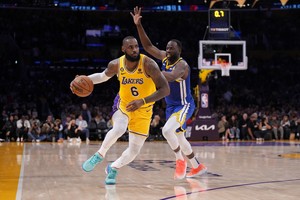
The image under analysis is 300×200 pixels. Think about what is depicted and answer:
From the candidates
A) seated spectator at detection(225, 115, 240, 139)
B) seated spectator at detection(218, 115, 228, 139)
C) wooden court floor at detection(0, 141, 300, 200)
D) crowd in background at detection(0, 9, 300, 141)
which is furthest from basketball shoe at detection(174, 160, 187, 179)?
crowd in background at detection(0, 9, 300, 141)

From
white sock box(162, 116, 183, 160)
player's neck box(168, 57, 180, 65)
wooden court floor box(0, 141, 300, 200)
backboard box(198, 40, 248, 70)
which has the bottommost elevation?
wooden court floor box(0, 141, 300, 200)

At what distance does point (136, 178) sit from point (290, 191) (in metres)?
2.16

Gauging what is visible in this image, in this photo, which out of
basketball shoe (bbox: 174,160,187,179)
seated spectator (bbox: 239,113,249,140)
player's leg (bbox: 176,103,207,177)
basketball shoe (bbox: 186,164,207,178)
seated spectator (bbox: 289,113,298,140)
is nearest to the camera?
basketball shoe (bbox: 174,160,187,179)

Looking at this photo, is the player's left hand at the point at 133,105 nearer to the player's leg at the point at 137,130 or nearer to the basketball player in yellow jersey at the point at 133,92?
the basketball player in yellow jersey at the point at 133,92

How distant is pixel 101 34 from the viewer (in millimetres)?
28141

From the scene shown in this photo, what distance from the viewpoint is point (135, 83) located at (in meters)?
6.59

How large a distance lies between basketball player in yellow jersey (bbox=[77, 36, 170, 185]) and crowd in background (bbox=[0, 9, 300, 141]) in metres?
14.4

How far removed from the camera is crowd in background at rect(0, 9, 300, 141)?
24.2 m

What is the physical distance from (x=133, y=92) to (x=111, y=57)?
20934mm

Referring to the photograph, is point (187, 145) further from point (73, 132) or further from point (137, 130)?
point (73, 132)

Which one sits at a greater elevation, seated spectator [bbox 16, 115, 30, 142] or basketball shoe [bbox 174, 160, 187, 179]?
seated spectator [bbox 16, 115, 30, 142]

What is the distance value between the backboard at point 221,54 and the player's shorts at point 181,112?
10793 millimetres

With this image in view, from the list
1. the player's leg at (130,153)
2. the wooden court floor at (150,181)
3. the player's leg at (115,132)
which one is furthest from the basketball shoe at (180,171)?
the player's leg at (115,132)

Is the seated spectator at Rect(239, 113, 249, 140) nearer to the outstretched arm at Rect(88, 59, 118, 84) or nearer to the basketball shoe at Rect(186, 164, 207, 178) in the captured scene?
the basketball shoe at Rect(186, 164, 207, 178)
